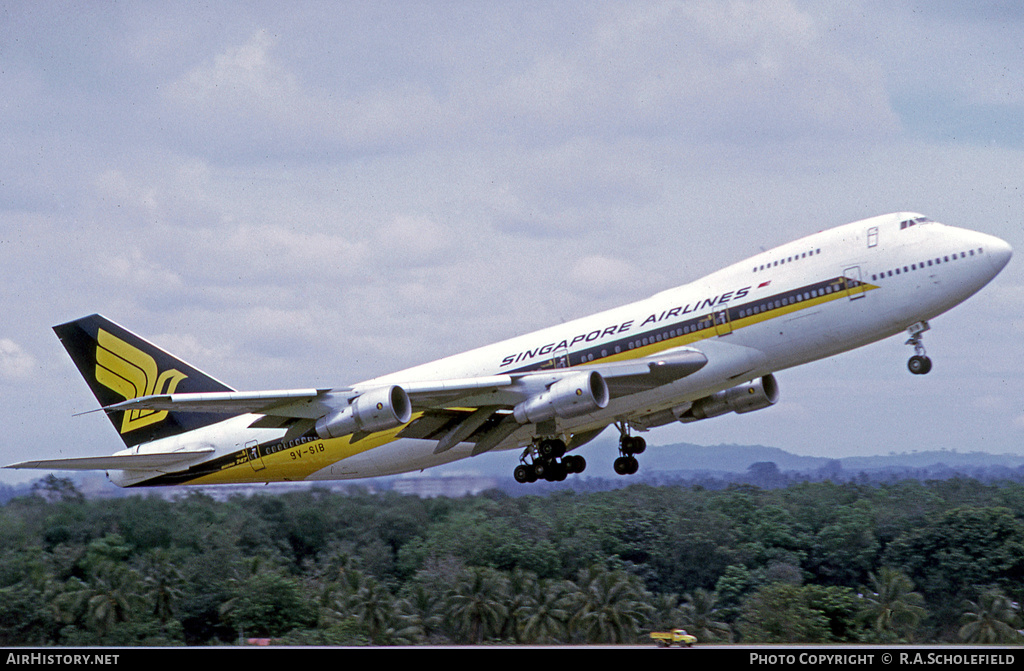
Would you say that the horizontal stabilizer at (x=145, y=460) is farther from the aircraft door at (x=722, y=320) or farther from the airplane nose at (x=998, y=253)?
the airplane nose at (x=998, y=253)

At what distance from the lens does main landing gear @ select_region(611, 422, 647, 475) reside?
34125mm

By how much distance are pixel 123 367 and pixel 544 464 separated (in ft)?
50.0

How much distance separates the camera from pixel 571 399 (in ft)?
88.5

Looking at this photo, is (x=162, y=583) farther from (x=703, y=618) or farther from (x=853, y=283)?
(x=853, y=283)

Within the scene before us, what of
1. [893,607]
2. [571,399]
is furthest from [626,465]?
[893,607]

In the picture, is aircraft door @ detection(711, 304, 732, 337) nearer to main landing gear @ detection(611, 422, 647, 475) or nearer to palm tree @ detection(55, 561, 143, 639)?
main landing gear @ detection(611, 422, 647, 475)

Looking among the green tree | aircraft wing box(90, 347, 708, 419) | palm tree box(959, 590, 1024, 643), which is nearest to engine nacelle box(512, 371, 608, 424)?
aircraft wing box(90, 347, 708, 419)

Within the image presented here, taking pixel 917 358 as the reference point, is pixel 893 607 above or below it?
below

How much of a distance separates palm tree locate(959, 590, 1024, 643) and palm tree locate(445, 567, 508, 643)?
29173 millimetres

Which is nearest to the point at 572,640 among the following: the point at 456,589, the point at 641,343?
the point at 456,589

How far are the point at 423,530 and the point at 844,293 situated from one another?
4582 centimetres

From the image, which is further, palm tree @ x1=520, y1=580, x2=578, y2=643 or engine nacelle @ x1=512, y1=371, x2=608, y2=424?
palm tree @ x1=520, y1=580, x2=578, y2=643

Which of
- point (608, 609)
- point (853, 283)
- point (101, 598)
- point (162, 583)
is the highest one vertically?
point (853, 283)

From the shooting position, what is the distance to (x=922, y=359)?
27.1 metres
